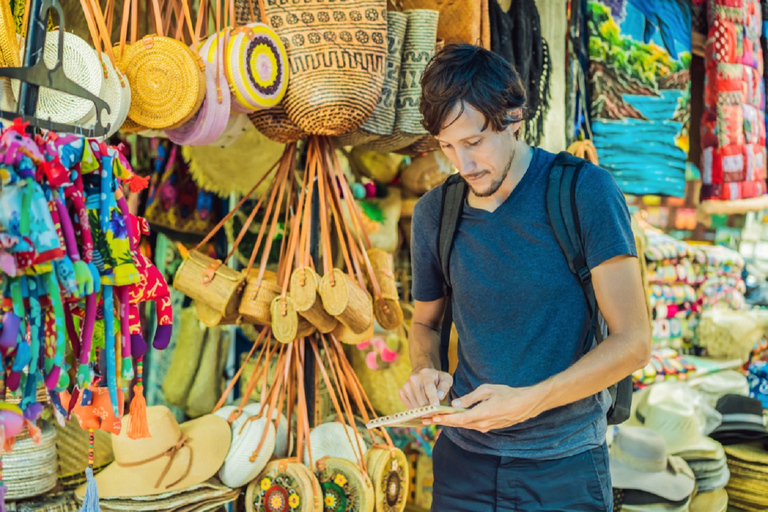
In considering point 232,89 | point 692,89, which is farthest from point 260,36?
point 692,89

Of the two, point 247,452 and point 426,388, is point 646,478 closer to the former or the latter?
point 247,452

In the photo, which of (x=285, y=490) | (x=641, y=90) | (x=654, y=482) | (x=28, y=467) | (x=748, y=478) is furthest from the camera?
(x=641, y=90)

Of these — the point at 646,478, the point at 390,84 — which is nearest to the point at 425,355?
the point at 390,84

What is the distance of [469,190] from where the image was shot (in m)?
1.62

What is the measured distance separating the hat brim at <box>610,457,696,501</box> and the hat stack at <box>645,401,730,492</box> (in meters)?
0.30

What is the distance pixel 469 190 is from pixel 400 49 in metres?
1.01

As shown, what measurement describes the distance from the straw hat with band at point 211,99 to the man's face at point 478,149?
777 millimetres

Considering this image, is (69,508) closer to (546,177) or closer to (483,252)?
(483,252)

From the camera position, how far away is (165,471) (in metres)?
2.21

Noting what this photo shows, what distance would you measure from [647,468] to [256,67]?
218 cm

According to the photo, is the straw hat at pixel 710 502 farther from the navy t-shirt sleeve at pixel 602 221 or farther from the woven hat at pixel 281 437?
the navy t-shirt sleeve at pixel 602 221

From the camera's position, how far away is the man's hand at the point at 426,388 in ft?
4.95

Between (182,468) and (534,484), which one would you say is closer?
(534,484)

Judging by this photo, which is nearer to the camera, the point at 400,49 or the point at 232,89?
the point at 232,89
